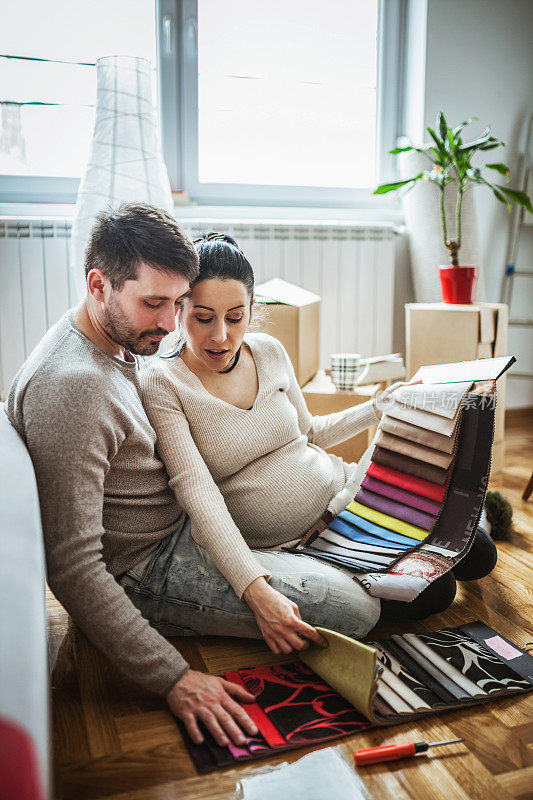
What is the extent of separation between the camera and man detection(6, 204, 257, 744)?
1049 mm

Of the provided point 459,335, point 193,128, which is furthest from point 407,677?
point 193,128

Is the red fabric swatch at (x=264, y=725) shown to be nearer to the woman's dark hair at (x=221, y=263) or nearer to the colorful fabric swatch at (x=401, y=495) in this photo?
the colorful fabric swatch at (x=401, y=495)

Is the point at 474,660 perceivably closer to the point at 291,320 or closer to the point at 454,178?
the point at 291,320

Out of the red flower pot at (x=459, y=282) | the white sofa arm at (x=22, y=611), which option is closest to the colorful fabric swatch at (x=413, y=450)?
the white sofa arm at (x=22, y=611)

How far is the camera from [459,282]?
257 cm

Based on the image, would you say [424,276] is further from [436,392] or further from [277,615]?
[277,615]

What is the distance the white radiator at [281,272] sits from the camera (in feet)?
8.23

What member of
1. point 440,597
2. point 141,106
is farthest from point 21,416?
point 141,106

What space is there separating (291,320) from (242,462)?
83cm

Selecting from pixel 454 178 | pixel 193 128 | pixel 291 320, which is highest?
pixel 193 128

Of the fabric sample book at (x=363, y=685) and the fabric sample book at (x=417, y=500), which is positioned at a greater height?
the fabric sample book at (x=417, y=500)

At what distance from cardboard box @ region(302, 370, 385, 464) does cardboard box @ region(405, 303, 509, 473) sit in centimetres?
41

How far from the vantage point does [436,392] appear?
1507 mm

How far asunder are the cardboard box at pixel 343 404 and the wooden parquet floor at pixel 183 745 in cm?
79
